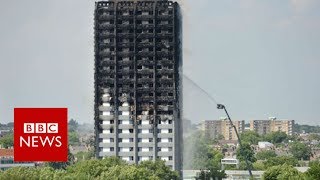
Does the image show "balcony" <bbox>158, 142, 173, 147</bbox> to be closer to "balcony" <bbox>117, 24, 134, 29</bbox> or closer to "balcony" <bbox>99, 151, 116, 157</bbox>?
"balcony" <bbox>99, 151, 116, 157</bbox>

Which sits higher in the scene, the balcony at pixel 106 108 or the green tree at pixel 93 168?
the balcony at pixel 106 108

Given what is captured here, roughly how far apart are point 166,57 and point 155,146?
17210 mm

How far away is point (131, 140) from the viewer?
194m

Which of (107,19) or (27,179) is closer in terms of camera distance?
(27,179)

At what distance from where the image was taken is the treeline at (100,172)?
5453 inches

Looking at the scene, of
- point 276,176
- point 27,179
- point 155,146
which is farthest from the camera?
point 155,146

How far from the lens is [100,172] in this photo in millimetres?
159750

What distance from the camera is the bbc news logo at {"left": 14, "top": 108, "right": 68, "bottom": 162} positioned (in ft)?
353

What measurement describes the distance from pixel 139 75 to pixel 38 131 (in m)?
88.0

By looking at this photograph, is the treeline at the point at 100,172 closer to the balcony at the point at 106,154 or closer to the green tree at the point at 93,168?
the green tree at the point at 93,168

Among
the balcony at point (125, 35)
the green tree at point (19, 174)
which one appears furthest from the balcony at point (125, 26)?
the green tree at point (19, 174)

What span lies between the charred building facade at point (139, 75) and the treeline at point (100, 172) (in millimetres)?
15177

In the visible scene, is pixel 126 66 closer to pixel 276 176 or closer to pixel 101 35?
pixel 101 35

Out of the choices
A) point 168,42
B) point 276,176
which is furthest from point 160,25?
point 276,176
